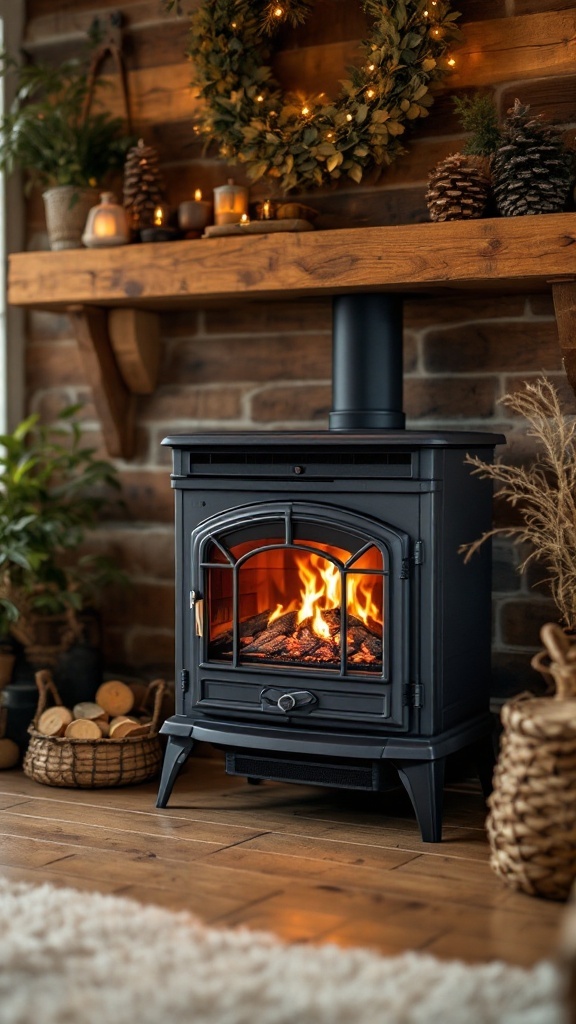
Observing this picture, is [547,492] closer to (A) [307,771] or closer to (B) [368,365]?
(B) [368,365]

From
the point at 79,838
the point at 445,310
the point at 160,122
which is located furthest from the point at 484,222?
the point at 79,838

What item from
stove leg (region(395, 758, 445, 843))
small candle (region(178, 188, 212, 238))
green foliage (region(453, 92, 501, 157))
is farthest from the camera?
small candle (region(178, 188, 212, 238))

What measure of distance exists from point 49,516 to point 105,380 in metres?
0.44

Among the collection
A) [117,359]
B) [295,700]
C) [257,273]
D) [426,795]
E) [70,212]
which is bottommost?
[426,795]

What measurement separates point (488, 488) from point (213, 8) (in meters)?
1.50

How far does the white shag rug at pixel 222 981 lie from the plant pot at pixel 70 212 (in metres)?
2.08

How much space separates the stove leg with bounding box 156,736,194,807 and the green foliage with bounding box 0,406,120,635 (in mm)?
625

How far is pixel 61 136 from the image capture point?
3.65 metres

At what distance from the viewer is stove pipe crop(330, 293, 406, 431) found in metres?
3.15

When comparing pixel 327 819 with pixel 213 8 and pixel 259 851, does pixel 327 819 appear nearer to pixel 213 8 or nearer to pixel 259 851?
pixel 259 851

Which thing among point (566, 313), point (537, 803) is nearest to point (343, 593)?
point (537, 803)

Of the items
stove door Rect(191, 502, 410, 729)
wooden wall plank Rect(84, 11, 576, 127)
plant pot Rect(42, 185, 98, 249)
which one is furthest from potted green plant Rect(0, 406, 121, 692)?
wooden wall plank Rect(84, 11, 576, 127)

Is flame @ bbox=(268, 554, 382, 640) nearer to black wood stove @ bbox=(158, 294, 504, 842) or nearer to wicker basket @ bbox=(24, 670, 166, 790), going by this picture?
black wood stove @ bbox=(158, 294, 504, 842)

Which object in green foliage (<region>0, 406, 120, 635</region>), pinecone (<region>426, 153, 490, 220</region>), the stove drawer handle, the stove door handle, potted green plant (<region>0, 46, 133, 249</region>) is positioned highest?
potted green plant (<region>0, 46, 133, 249</region>)
